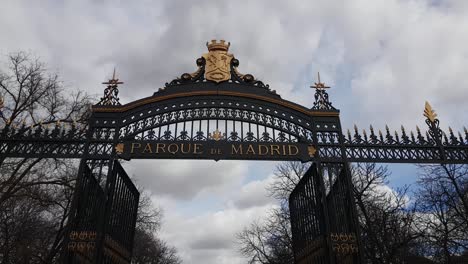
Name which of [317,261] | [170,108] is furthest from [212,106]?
[317,261]

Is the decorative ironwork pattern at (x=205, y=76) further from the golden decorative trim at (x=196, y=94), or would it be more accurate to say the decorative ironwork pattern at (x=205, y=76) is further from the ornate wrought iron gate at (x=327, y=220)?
the ornate wrought iron gate at (x=327, y=220)

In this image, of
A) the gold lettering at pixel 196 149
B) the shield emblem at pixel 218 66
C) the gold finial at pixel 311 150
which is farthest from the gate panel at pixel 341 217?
the shield emblem at pixel 218 66

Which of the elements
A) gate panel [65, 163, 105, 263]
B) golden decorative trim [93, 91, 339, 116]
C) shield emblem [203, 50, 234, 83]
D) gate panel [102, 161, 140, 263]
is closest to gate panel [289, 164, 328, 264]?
golden decorative trim [93, 91, 339, 116]

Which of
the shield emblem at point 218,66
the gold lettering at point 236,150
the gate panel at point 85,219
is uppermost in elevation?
the shield emblem at point 218,66

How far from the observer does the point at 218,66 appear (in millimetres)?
11695

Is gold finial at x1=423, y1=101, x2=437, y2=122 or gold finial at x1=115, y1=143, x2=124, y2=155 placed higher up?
gold finial at x1=423, y1=101, x2=437, y2=122

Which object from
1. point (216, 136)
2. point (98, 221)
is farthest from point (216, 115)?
point (98, 221)

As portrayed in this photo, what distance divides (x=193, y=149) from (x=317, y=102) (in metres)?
4.21

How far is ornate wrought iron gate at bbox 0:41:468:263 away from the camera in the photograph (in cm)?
1057

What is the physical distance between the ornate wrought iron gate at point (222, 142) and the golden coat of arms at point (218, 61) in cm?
3

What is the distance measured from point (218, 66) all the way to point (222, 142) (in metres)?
2.50

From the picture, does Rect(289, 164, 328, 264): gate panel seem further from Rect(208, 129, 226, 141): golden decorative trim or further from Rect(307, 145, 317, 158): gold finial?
Rect(208, 129, 226, 141): golden decorative trim

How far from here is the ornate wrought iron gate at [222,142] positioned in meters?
10.6

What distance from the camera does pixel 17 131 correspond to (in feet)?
37.6
